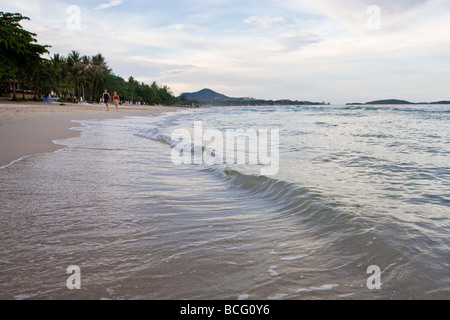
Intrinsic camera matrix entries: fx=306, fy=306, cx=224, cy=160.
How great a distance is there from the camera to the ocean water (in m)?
1.53

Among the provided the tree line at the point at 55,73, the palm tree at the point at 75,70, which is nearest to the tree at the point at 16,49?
the tree line at the point at 55,73

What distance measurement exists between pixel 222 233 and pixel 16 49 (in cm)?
3206

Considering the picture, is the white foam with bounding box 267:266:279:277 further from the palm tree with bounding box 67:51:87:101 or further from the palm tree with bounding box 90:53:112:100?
the palm tree with bounding box 90:53:112:100

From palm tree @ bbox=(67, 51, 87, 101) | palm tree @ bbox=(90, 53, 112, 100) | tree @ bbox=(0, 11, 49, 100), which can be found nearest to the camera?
tree @ bbox=(0, 11, 49, 100)

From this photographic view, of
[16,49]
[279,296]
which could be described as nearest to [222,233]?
[279,296]

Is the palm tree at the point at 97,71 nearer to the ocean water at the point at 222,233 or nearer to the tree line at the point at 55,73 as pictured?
the tree line at the point at 55,73

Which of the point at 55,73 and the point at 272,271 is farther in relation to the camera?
the point at 55,73

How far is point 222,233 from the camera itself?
2.26 m

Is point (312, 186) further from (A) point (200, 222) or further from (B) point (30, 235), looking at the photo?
(B) point (30, 235)

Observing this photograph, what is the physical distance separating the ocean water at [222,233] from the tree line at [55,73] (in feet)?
95.6

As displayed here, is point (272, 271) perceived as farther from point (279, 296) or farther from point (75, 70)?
point (75, 70)

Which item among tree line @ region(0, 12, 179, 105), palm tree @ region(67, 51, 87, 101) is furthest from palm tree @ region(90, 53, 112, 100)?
palm tree @ region(67, 51, 87, 101)

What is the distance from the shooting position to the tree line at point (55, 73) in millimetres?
26719

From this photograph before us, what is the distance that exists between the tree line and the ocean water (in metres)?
29.1
